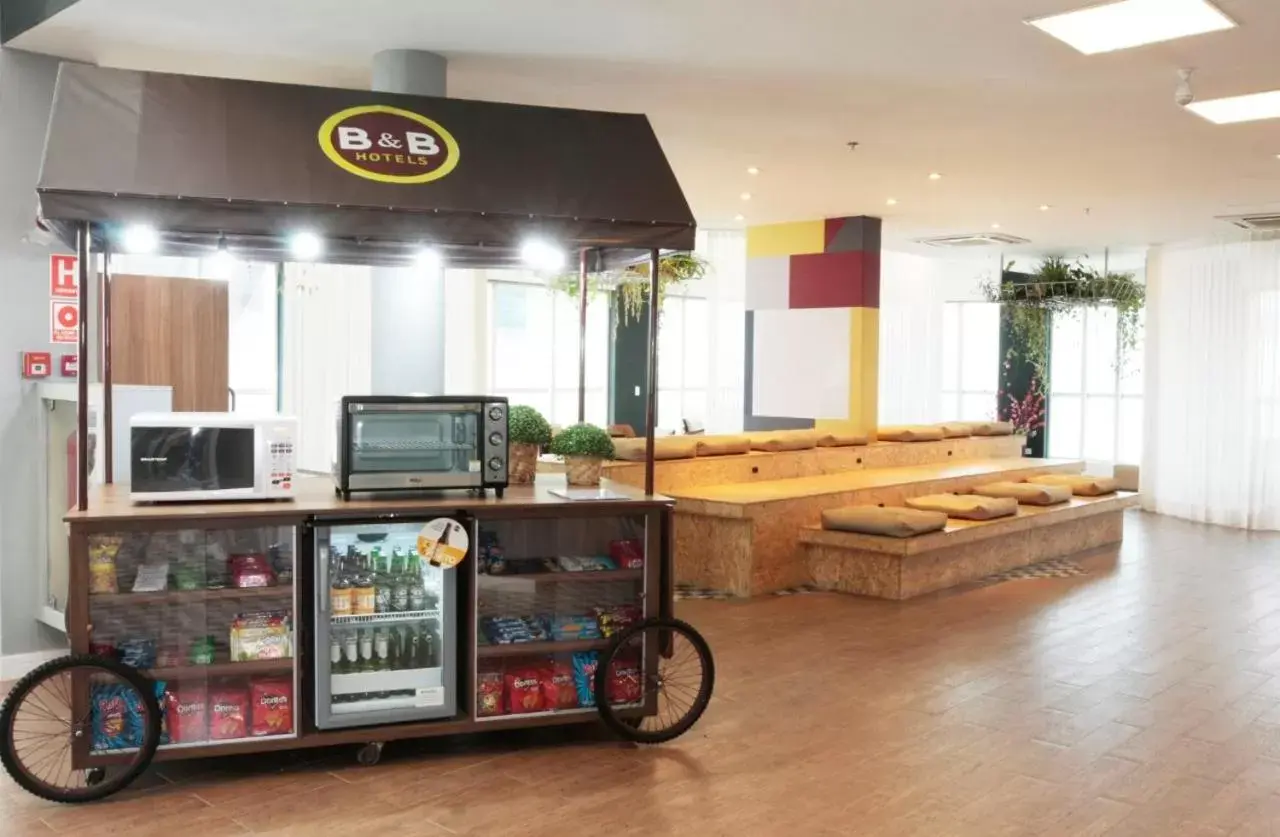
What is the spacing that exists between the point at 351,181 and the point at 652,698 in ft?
7.70

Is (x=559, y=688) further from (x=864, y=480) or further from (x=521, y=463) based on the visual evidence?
(x=864, y=480)

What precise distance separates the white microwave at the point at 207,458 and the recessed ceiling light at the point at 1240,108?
16.5 ft

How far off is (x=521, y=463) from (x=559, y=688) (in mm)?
963

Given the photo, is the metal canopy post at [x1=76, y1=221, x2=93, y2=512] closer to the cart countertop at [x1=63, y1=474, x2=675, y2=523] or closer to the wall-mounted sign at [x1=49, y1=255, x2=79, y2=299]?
the cart countertop at [x1=63, y1=474, x2=675, y2=523]

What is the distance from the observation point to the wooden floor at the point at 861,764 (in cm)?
376

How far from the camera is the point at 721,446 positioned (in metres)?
8.45

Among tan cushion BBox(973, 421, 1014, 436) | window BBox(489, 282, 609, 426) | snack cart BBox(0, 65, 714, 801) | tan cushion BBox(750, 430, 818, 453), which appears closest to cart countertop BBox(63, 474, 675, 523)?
snack cart BBox(0, 65, 714, 801)

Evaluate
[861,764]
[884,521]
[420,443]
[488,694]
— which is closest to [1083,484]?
[884,521]

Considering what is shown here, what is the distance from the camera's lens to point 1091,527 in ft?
32.8

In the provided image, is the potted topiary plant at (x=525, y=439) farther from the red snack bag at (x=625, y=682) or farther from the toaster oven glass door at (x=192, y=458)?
the toaster oven glass door at (x=192, y=458)

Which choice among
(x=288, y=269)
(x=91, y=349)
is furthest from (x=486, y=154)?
(x=288, y=269)

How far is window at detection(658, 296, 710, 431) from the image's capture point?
14.3 m

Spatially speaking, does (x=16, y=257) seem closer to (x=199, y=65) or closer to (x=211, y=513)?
(x=199, y=65)

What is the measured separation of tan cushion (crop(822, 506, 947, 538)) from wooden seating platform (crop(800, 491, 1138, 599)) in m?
0.04
